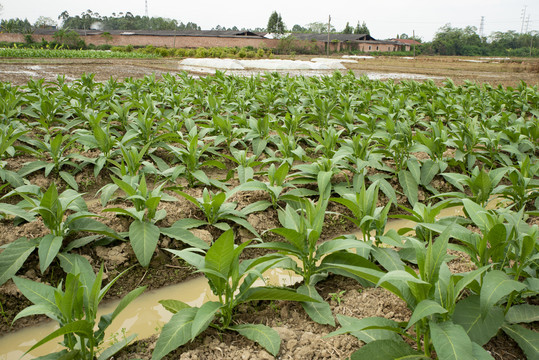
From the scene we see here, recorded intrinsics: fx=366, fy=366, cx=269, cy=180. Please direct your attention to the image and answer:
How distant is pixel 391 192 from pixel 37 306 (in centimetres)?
318

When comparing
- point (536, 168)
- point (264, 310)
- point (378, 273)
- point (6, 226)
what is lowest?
point (264, 310)

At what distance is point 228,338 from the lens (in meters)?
1.89

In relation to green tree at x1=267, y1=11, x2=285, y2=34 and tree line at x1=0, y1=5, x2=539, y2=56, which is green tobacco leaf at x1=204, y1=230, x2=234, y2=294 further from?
green tree at x1=267, y1=11, x2=285, y2=34

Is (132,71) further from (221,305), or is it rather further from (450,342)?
(450,342)

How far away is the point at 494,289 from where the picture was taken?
1506mm

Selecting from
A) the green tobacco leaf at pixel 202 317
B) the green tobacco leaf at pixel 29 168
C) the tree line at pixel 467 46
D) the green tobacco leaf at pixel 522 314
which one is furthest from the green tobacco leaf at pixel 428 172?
the tree line at pixel 467 46

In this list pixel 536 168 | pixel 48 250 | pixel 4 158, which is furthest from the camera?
pixel 4 158

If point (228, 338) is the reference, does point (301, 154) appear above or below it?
above

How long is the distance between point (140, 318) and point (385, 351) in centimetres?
165

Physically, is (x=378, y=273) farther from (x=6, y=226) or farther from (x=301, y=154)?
(x=6, y=226)

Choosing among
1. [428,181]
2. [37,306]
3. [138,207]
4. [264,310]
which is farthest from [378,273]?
[428,181]

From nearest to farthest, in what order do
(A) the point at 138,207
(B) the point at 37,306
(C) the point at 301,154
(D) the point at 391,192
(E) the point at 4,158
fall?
1. (B) the point at 37,306
2. (A) the point at 138,207
3. (D) the point at 391,192
4. (C) the point at 301,154
5. (E) the point at 4,158

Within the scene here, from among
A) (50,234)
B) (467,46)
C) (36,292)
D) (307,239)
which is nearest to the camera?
(36,292)

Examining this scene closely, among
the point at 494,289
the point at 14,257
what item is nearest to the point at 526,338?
the point at 494,289
